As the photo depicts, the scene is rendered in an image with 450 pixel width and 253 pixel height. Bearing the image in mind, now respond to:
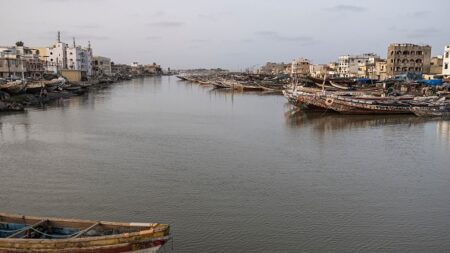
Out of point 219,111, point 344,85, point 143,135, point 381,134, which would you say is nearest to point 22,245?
point 143,135

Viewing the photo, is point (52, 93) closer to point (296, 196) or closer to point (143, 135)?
point (143, 135)

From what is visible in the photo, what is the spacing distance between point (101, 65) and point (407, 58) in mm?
68768

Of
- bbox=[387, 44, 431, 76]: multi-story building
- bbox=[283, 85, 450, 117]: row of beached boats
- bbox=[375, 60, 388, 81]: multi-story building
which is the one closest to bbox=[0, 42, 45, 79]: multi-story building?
bbox=[283, 85, 450, 117]: row of beached boats

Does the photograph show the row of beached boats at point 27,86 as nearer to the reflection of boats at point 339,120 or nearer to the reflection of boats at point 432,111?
the reflection of boats at point 339,120

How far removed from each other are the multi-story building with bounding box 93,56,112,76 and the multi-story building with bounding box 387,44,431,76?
58841mm

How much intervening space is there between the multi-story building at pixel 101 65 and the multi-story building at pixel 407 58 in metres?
58.8

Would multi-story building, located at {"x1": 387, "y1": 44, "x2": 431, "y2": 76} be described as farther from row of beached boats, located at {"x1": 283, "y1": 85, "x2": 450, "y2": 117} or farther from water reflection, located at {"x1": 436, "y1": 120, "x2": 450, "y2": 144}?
water reflection, located at {"x1": 436, "y1": 120, "x2": 450, "y2": 144}

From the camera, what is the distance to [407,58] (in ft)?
190

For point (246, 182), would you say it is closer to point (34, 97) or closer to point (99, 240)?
point (99, 240)

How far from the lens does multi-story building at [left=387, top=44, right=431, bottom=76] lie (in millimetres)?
57031

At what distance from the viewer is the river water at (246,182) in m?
9.70

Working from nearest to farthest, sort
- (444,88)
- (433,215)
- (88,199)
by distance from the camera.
→ (433,215)
(88,199)
(444,88)

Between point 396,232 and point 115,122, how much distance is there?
20.6 metres

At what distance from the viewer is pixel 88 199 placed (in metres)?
11.7
